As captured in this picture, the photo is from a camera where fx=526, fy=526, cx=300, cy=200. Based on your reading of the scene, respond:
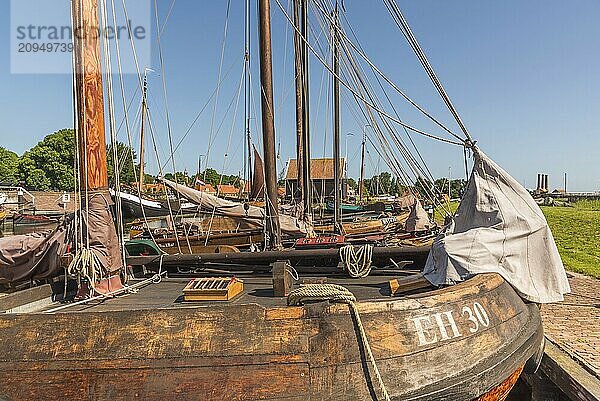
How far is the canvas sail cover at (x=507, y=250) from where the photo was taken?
4.93m

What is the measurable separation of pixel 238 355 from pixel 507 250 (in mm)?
2904

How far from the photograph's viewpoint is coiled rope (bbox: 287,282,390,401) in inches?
135

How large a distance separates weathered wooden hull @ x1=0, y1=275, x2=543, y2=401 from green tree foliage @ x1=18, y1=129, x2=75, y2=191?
58.9 m

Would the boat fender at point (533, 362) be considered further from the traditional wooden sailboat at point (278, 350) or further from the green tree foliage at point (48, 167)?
the green tree foliage at point (48, 167)

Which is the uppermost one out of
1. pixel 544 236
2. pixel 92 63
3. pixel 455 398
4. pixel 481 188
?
pixel 92 63

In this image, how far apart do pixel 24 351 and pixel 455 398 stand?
9.80ft

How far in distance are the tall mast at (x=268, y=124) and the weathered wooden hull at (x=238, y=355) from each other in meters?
5.80

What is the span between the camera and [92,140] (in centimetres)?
510

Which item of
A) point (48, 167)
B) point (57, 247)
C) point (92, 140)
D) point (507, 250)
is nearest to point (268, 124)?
point (92, 140)

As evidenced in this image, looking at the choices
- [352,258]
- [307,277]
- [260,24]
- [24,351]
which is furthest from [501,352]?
[260,24]

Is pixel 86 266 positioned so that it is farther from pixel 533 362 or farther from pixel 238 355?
pixel 533 362

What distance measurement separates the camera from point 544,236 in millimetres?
5129

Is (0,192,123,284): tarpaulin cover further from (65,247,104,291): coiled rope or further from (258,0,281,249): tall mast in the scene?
(258,0,281,249): tall mast

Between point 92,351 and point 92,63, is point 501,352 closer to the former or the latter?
point 92,351
